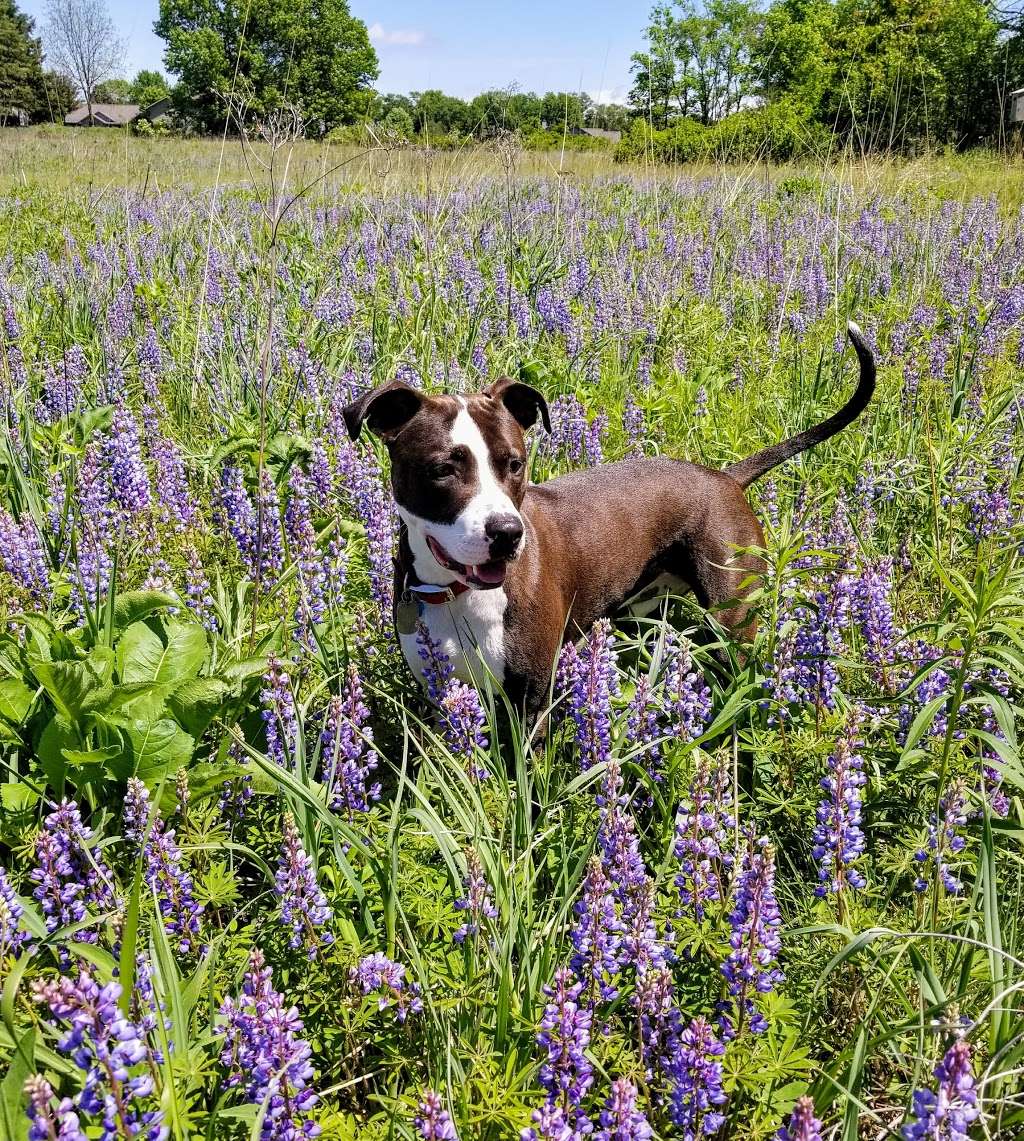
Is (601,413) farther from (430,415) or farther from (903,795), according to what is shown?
(903,795)

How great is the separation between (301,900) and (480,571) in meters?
1.26

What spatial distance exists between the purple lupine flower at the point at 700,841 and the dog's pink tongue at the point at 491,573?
3.34 ft

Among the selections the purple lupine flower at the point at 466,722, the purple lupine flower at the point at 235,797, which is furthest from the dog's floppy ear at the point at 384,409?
the purple lupine flower at the point at 235,797

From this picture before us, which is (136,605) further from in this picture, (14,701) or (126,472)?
(126,472)

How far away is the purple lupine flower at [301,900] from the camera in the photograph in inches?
64.1

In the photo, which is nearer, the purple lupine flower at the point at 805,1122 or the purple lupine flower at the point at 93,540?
the purple lupine flower at the point at 805,1122

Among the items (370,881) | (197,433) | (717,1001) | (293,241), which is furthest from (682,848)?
(293,241)

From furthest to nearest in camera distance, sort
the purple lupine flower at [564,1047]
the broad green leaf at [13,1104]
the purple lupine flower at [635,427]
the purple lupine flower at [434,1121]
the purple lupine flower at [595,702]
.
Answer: the purple lupine flower at [635,427], the purple lupine flower at [595,702], the purple lupine flower at [564,1047], the broad green leaf at [13,1104], the purple lupine flower at [434,1121]

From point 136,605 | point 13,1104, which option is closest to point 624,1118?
point 13,1104

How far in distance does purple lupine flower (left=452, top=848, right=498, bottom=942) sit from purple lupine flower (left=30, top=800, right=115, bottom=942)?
666 mm

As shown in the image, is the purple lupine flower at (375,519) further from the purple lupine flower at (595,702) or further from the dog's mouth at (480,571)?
the purple lupine flower at (595,702)

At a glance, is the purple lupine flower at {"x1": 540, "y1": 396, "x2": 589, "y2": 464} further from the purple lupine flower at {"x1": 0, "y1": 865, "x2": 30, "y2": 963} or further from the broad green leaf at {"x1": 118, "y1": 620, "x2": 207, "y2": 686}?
the purple lupine flower at {"x1": 0, "y1": 865, "x2": 30, "y2": 963}

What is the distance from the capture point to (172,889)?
1.72 metres

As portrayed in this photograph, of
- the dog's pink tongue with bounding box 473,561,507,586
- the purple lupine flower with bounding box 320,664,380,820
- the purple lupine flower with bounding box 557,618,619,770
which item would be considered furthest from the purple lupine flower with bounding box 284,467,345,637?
the purple lupine flower with bounding box 557,618,619,770
